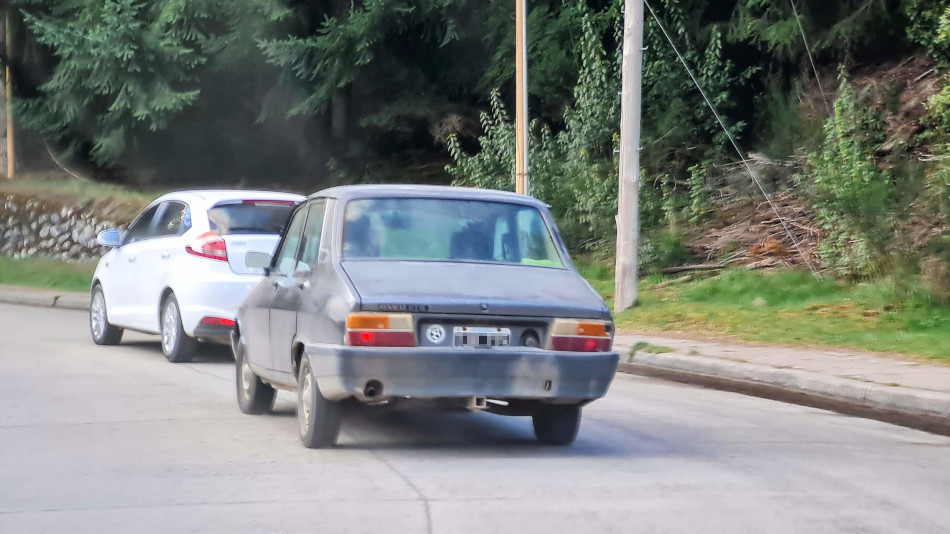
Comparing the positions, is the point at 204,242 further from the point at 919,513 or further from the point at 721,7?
the point at 721,7

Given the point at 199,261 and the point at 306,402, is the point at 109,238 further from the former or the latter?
the point at 306,402

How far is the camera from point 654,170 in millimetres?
25656

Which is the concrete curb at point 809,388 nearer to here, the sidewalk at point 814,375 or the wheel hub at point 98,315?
the sidewalk at point 814,375

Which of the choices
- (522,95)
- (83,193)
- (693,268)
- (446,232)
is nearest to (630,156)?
(522,95)

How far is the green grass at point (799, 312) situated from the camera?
1465cm

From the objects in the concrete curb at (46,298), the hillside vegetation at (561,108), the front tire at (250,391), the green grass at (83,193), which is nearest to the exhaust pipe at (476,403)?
the front tire at (250,391)

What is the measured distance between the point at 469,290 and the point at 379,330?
0.59 meters

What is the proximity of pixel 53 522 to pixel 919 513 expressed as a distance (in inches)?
160

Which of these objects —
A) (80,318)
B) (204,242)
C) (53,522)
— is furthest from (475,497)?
(80,318)

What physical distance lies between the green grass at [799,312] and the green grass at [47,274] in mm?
9839

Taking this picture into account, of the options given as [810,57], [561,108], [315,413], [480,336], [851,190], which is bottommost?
[315,413]

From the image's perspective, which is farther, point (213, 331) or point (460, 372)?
point (213, 331)

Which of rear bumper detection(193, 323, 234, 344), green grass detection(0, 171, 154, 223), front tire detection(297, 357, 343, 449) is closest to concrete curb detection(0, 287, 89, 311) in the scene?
green grass detection(0, 171, 154, 223)

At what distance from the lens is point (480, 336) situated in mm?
7250
